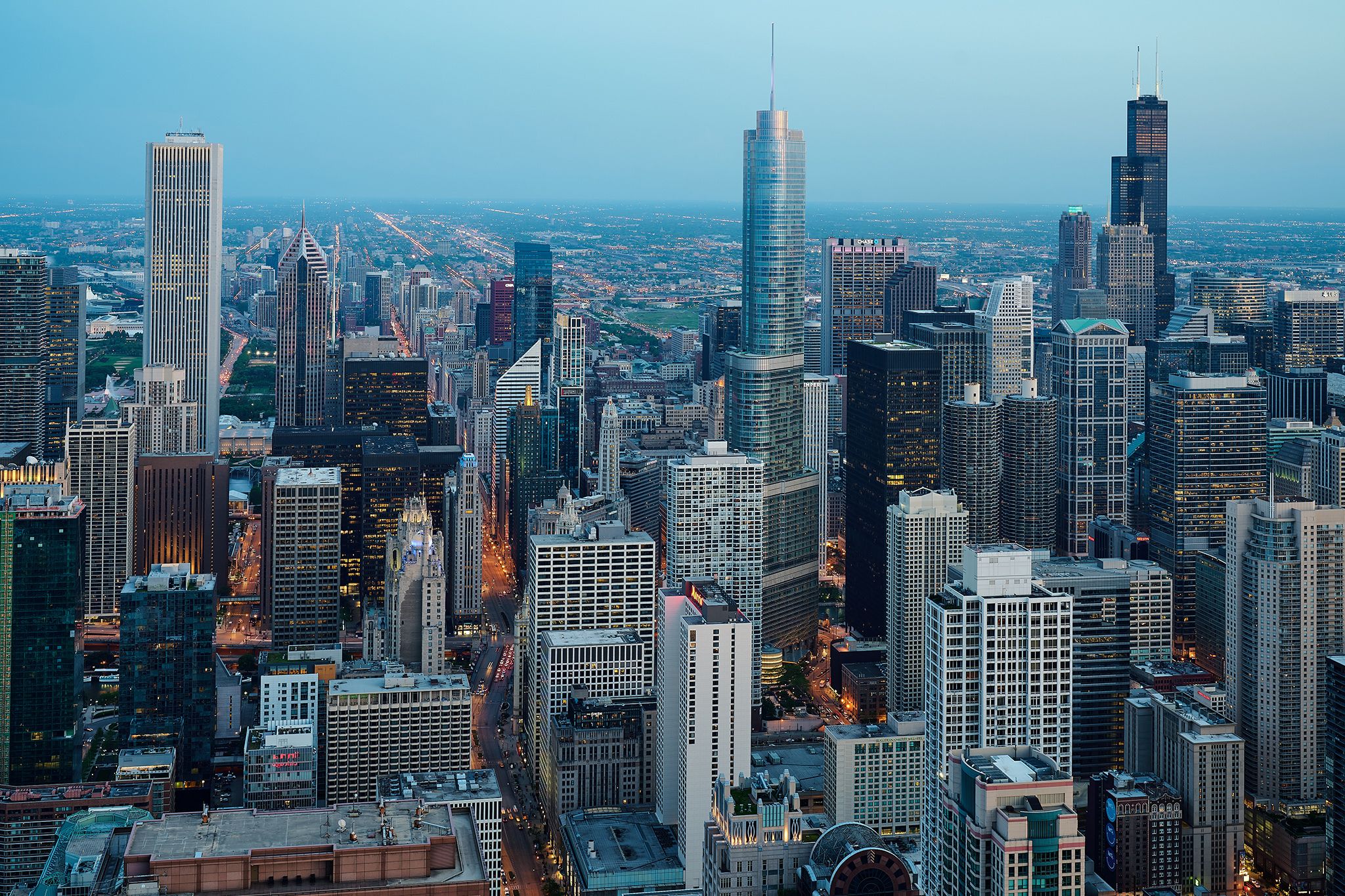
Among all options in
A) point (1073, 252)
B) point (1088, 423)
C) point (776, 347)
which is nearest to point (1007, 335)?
point (1088, 423)

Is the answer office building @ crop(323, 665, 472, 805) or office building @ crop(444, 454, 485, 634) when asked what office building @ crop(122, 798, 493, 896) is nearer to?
office building @ crop(323, 665, 472, 805)

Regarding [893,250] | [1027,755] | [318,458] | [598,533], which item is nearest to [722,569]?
[598,533]

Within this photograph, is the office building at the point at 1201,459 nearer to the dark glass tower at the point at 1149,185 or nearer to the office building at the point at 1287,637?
the office building at the point at 1287,637

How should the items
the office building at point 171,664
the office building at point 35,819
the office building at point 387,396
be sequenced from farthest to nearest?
the office building at point 387,396 → the office building at point 171,664 → the office building at point 35,819

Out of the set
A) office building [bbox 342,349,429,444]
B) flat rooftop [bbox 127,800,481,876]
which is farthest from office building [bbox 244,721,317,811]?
office building [bbox 342,349,429,444]

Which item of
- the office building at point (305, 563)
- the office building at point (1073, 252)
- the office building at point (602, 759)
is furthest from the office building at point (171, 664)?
the office building at point (1073, 252)

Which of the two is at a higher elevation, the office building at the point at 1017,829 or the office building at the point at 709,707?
the office building at the point at 1017,829

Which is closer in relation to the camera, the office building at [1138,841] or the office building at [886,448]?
the office building at [1138,841]

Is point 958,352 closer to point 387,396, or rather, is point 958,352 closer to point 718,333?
point 718,333
